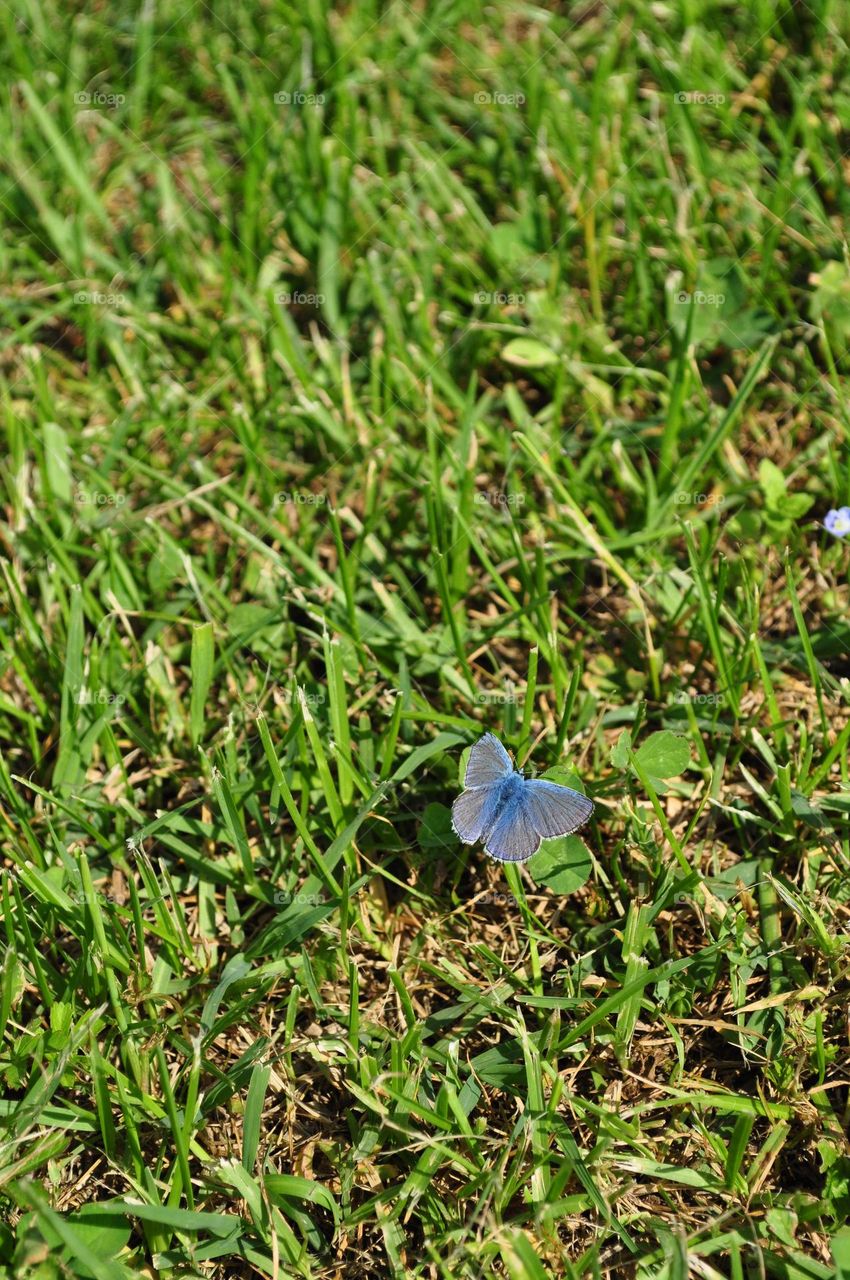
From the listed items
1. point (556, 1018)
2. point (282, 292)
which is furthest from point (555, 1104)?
point (282, 292)

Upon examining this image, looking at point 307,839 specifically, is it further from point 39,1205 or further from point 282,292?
point 282,292
